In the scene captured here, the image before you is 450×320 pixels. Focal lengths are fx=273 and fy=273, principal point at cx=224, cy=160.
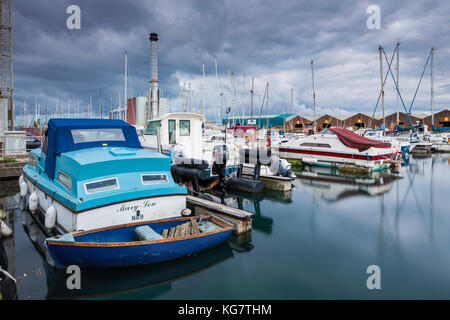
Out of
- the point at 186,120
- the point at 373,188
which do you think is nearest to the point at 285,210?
the point at 373,188

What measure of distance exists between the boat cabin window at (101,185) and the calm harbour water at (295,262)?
5.47 feet

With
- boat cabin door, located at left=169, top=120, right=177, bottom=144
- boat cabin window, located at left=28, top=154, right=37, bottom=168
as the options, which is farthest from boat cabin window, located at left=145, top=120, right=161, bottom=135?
boat cabin window, located at left=28, top=154, right=37, bottom=168

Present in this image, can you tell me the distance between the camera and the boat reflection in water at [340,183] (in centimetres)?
1269

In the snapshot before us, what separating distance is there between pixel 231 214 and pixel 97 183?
3453 millimetres

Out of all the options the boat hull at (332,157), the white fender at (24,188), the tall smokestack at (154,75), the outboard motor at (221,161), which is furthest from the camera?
the tall smokestack at (154,75)

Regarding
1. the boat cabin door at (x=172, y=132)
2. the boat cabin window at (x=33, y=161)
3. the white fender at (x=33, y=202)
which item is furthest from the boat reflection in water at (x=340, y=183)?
the boat cabin window at (x=33, y=161)

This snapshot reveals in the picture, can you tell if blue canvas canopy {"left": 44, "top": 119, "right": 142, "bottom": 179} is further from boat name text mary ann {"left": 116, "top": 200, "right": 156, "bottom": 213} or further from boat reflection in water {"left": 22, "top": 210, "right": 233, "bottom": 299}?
boat reflection in water {"left": 22, "top": 210, "right": 233, "bottom": 299}

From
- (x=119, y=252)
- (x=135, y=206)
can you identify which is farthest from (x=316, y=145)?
(x=119, y=252)

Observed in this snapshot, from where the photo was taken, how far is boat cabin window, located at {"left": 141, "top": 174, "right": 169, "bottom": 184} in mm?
6629

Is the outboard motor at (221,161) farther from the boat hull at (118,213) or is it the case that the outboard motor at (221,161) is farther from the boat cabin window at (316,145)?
the boat cabin window at (316,145)

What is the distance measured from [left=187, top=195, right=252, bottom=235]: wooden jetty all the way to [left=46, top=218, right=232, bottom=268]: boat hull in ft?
5.92

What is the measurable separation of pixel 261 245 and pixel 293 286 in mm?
1915
